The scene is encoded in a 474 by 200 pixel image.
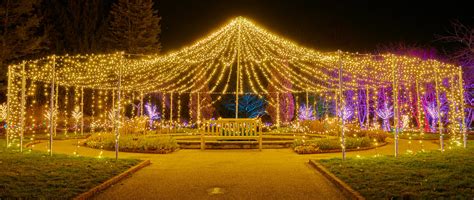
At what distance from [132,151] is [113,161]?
10.6 ft

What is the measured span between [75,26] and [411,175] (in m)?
29.2

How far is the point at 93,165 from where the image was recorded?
8.89 m

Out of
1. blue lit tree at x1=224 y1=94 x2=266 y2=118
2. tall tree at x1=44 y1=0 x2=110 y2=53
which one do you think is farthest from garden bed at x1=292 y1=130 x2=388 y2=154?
tall tree at x1=44 y1=0 x2=110 y2=53

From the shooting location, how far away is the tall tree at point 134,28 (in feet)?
100

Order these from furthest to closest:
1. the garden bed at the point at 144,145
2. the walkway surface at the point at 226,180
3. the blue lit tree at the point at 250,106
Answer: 1. the blue lit tree at the point at 250,106
2. the garden bed at the point at 144,145
3. the walkway surface at the point at 226,180

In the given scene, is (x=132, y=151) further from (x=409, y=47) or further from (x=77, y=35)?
(x=409, y=47)

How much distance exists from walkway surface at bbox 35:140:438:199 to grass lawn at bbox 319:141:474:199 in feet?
1.74

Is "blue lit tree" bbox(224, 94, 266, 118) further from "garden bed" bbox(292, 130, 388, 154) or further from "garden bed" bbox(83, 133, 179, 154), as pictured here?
"garden bed" bbox(83, 133, 179, 154)

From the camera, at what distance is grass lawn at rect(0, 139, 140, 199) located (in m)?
6.16

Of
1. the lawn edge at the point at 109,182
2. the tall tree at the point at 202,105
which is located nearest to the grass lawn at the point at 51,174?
the lawn edge at the point at 109,182

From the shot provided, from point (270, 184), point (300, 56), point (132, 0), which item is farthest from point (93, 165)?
point (132, 0)

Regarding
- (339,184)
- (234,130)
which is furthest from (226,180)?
(234,130)

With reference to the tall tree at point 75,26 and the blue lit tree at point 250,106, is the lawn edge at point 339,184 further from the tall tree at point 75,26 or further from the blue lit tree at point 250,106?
the tall tree at point 75,26

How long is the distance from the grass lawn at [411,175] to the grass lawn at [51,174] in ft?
14.0
